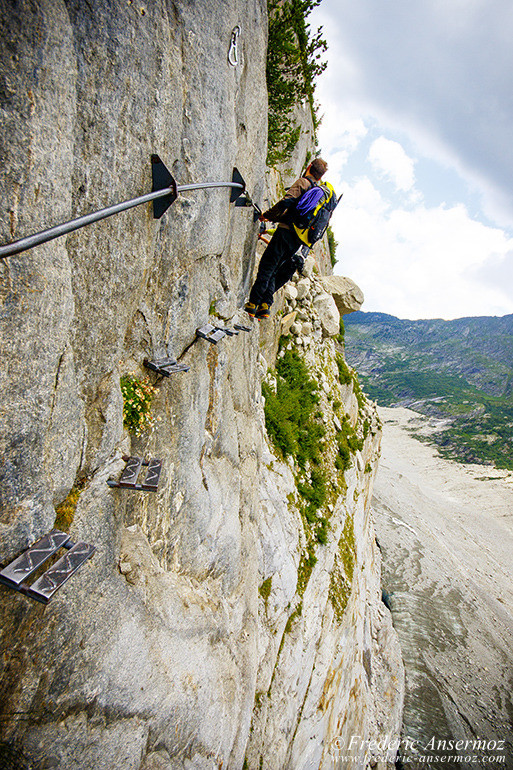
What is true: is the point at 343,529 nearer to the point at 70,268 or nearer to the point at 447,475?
the point at 70,268

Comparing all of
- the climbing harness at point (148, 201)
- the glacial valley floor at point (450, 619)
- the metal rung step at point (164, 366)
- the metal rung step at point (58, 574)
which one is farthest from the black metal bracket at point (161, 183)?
the glacial valley floor at point (450, 619)

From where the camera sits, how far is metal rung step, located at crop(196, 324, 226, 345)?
554cm

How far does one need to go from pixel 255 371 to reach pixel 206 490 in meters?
4.10

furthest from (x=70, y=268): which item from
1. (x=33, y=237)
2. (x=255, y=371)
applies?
(x=255, y=371)

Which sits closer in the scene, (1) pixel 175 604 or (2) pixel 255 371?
(1) pixel 175 604

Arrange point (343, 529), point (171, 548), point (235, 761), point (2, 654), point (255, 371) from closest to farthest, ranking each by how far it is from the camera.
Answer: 1. point (2, 654)
2. point (171, 548)
3. point (235, 761)
4. point (255, 371)
5. point (343, 529)

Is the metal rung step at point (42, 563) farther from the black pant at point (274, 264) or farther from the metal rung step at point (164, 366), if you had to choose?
the black pant at point (274, 264)

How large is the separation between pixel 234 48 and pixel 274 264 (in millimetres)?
3793

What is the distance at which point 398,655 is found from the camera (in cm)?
2320

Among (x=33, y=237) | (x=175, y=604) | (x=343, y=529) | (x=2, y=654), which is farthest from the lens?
(x=343, y=529)

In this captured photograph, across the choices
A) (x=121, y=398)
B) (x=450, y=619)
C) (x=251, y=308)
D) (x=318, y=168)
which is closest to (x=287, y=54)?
(x=318, y=168)

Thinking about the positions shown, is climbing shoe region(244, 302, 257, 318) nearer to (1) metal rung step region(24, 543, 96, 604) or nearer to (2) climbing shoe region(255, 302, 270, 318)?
(2) climbing shoe region(255, 302, 270, 318)

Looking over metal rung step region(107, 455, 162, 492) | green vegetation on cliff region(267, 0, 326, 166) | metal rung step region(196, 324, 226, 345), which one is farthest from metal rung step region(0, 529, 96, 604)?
green vegetation on cliff region(267, 0, 326, 166)

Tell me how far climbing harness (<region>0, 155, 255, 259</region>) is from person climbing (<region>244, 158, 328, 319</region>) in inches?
58.5
